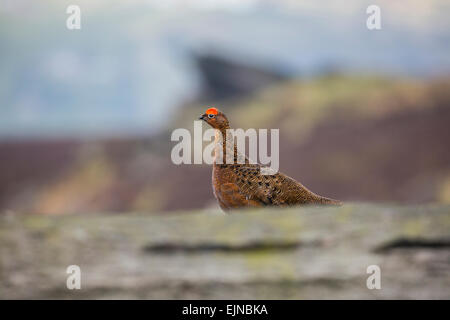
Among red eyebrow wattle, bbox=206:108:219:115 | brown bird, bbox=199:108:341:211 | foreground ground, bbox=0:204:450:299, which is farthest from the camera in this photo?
foreground ground, bbox=0:204:450:299

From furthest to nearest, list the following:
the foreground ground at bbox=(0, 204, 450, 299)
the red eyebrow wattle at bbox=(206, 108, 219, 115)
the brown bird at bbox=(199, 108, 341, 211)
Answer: the foreground ground at bbox=(0, 204, 450, 299)
the red eyebrow wattle at bbox=(206, 108, 219, 115)
the brown bird at bbox=(199, 108, 341, 211)

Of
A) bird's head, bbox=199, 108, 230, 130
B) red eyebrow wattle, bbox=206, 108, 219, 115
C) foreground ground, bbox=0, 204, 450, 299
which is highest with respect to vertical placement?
red eyebrow wattle, bbox=206, 108, 219, 115

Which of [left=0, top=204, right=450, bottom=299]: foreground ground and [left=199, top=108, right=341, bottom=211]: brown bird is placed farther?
[left=0, top=204, right=450, bottom=299]: foreground ground

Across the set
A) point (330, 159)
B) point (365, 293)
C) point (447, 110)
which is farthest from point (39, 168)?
point (365, 293)

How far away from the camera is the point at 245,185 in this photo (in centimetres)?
190

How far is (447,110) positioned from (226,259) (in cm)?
2414

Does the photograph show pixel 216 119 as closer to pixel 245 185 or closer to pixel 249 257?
pixel 245 185

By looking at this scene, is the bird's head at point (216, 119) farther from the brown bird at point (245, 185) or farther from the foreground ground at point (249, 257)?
the foreground ground at point (249, 257)

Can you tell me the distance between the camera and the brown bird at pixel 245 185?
181 centimetres

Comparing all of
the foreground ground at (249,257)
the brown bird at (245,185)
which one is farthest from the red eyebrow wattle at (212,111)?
the foreground ground at (249,257)

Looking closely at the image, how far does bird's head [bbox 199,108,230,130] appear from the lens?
1.90 meters

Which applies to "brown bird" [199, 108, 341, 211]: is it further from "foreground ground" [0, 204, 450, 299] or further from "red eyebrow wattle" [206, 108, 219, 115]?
"foreground ground" [0, 204, 450, 299]

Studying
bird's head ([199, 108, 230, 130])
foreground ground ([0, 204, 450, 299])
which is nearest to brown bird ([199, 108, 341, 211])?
bird's head ([199, 108, 230, 130])

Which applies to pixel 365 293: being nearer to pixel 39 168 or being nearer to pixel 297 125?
pixel 297 125
